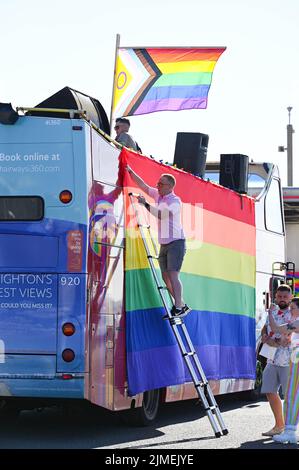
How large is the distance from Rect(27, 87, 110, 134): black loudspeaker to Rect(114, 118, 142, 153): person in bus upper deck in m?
0.59

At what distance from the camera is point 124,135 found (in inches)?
533

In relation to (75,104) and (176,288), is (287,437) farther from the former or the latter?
(75,104)

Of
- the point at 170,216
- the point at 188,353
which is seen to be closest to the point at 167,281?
the point at 170,216

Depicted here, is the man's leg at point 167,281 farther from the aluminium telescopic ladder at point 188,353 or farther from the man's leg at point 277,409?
the man's leg at point 277,409

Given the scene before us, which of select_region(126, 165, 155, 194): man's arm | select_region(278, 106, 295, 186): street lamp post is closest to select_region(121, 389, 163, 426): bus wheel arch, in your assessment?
select_region(126, 165, 155, 194): man's arm

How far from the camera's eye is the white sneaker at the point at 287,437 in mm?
12047

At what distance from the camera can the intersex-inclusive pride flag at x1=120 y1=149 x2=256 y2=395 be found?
12.9 m

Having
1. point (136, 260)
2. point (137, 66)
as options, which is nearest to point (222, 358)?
point (136, 260)

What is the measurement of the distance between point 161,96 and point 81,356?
6.67 meters

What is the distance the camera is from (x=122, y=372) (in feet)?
40.7

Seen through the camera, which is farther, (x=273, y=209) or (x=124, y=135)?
(x=273, y=209)

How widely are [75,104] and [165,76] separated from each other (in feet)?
17.0
